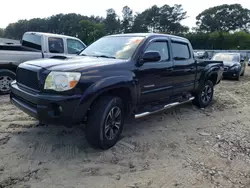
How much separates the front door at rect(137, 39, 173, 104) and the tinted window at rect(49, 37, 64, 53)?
4.14 m

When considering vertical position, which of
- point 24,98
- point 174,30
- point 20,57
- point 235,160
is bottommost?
point 235,160

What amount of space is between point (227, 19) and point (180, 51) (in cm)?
9485

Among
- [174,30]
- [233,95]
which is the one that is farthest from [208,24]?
[233,95]

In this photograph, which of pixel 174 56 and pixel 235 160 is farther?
pixel 174 56

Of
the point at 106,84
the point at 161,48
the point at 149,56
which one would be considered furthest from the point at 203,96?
the point at 106,84

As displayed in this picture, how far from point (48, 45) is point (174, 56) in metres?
4.31

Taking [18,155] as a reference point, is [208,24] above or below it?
above

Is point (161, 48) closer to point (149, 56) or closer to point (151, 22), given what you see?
point (149, 56)

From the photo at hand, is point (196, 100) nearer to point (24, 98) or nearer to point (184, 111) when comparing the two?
point (184, 111)

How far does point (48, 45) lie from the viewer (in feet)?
23.9

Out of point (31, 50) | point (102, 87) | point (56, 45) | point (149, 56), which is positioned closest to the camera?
point (102, 87)

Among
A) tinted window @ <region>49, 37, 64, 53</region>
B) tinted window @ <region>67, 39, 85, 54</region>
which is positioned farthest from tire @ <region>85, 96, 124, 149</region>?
tinted window @ <region>67, 39, 85, 54</region>

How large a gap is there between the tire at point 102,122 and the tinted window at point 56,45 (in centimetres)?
466

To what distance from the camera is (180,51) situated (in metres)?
5.18
